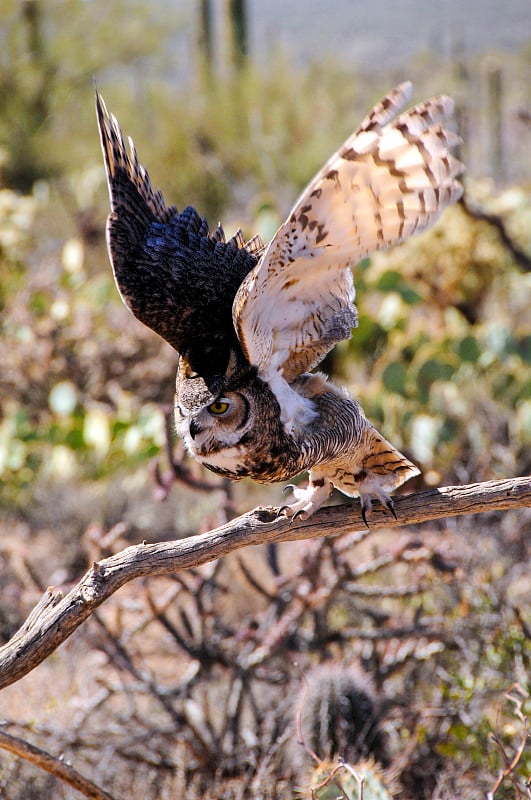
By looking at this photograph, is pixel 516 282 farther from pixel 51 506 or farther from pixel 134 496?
pixel 51 506

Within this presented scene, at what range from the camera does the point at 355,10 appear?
64.2m

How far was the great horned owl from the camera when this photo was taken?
2.12 metres

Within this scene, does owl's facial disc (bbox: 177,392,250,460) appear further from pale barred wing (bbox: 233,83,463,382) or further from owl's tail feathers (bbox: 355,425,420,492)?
owl's tail feathers (bbox: 355,425,420,492)

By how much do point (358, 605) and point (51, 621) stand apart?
2.91m

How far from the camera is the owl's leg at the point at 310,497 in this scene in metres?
2.61

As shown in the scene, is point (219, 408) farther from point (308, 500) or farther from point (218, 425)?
point (308, 500)

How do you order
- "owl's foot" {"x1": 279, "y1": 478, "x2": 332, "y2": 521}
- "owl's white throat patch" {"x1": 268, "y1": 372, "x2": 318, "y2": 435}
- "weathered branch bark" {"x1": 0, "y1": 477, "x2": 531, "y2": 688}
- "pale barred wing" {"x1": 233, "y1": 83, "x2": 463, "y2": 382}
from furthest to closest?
"owl's foot" {"x1": 279, "y1": 478, "x2": 332, "y2": 521}, "owl's white throat patch" {"x1": 268, "y1": 372, "x2": 318, "y2": 435}, "weathered branch bark" {"x1": 0, "y1": 477, "x2": 531, "y2": 688}, "pale barred wing" {"x1": 233, "y1": 83, "x2": 463, "y2": 382}

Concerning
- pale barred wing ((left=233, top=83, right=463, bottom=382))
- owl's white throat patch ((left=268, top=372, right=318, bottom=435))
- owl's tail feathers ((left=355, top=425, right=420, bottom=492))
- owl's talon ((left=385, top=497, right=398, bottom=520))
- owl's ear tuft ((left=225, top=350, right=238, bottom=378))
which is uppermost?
pale barred wing ((left=233, top=83, right=463, bottom=382))

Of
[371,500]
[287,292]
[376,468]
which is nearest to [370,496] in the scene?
[371,500]

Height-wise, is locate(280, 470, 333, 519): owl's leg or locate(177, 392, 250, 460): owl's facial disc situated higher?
locate(177, 392, 250, 460): owl's facial disc

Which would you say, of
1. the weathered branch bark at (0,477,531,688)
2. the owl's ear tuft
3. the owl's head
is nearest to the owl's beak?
the owl's head

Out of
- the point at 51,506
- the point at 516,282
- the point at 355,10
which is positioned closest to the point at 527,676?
the point at 51,506

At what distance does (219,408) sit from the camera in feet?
7.80

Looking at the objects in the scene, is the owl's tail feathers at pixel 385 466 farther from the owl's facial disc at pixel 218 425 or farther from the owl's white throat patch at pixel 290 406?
the owl's facial disc at pixel 218 425
